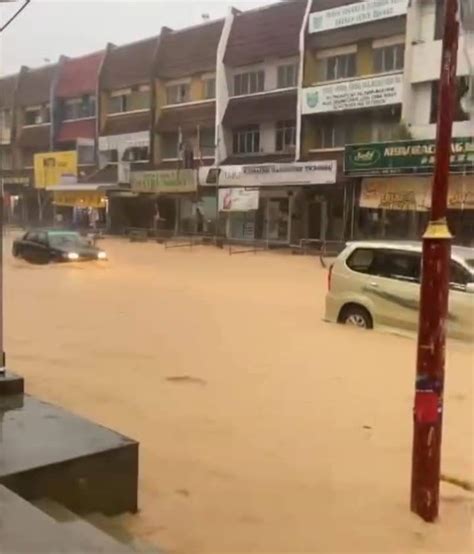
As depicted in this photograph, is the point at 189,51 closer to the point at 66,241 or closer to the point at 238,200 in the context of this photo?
the point at 238,200

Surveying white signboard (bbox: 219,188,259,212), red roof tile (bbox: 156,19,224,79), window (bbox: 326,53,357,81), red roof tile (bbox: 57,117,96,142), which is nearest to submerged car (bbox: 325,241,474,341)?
window (bbox: 326,53,357,81)

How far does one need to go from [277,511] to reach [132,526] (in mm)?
758

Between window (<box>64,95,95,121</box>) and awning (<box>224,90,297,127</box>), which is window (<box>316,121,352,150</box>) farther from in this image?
window (<box>64,95,95,121</box>)

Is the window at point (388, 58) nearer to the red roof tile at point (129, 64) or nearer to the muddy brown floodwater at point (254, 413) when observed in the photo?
the red roof tile at point (129, 64)

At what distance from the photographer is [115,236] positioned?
32.1m

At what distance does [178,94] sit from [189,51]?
187 centimetres

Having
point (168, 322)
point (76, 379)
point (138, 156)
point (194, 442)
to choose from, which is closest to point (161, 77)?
point (138, 156)

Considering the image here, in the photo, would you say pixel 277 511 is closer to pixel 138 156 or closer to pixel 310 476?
pixel 310 476

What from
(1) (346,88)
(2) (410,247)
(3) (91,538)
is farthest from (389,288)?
(1) (346,88)

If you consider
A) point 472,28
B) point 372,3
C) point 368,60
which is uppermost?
point 372,3

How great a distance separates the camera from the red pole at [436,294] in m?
3.62

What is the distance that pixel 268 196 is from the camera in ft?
87.6

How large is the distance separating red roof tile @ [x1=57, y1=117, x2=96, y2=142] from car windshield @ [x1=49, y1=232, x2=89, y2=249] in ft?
45.8

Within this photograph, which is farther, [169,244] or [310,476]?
[169,244]
